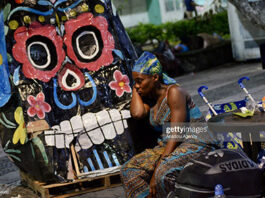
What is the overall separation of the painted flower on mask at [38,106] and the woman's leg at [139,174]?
182cm

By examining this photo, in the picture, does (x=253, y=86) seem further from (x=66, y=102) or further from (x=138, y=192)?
(x=138, y=192)

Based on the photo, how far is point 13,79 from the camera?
6.06 metres

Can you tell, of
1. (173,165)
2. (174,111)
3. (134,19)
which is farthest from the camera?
(134,19)

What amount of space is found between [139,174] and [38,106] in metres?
2.03

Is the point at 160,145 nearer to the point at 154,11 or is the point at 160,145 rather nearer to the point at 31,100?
the point at 31,100

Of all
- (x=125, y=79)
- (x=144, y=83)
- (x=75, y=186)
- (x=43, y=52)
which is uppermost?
(x=43, y=52)

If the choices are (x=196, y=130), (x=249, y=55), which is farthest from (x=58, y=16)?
(x=249, y=55)

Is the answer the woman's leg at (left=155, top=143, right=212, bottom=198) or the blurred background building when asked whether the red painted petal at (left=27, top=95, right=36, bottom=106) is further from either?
the blurred background building

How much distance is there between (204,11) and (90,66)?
15.0 m

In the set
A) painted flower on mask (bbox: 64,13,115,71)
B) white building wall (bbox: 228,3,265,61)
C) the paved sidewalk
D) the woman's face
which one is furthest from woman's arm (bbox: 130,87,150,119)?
white building wall (bbox: 228,3,265,61)

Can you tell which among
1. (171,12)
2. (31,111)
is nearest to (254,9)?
(31,111)

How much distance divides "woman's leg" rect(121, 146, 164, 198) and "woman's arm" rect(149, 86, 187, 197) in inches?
5.8

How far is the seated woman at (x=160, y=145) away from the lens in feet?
14.0

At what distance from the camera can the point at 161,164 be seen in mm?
4332
